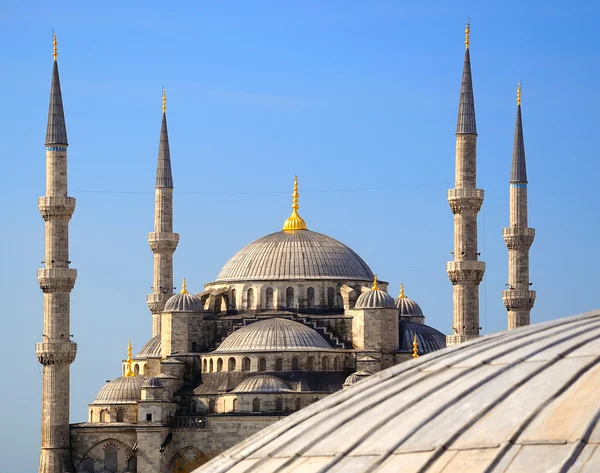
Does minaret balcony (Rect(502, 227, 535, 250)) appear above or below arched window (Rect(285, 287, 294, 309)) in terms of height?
above

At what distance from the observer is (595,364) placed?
12.2 metres

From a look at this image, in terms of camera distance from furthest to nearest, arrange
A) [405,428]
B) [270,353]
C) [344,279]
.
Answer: [344,279] < [270,353] < [405,428]

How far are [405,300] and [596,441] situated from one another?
1998 inches

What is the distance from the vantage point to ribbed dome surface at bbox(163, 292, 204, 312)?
55.9 m

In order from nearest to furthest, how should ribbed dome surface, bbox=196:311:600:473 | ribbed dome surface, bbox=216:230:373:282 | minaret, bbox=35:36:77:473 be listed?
ribbed dome surface, bbox=196:311:600:473, minaret, bbox=35:36:77:473, ribbed dome surface, bbox=216:230:373:282

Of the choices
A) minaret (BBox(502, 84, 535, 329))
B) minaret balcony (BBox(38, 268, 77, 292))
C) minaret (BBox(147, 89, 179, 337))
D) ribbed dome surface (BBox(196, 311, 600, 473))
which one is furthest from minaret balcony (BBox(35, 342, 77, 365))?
ribbed dome surface (BBox(196, 311, 600, 473))

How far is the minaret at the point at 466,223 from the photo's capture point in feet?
163

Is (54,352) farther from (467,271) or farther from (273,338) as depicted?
(467,271)

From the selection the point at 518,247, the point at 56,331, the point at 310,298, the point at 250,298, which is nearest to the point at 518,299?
the point at 518,247

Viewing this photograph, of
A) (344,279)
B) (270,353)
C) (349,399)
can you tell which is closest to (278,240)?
(344,279)

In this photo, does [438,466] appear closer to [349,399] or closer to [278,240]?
[349,399]

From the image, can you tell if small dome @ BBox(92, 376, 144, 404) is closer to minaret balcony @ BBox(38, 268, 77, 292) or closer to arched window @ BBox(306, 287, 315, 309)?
minaret balcony @ BBox(38, 268, 77, 292)

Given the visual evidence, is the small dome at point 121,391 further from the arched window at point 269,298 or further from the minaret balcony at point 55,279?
the arched window at point 269,298

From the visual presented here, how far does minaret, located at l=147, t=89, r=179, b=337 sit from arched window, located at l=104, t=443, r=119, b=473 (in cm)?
789
